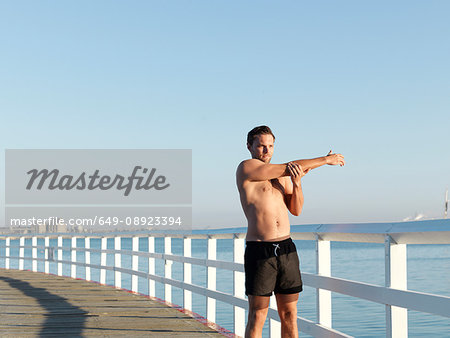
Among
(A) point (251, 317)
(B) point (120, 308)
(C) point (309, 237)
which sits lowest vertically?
(B) point (120, 308)

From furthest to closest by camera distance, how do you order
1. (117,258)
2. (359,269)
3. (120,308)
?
1. (359,269)
2. (117,258)
3. (120,308)

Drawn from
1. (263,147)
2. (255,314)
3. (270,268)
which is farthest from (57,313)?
(263,147)

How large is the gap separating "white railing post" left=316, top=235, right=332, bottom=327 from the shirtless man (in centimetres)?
65

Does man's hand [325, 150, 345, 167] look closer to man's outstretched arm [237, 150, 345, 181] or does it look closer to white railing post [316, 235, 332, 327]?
man's outstretched arm [237, 150, 345, 181]

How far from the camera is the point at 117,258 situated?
49.0 ft

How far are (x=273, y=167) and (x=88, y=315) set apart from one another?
18.9ft

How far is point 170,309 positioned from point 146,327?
5.98 feet

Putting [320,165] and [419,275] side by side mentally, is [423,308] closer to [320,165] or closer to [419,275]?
[320,165]

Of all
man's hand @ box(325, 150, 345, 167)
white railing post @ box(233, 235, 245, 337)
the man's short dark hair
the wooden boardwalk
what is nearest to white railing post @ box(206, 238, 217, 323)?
the wooden boardwalk

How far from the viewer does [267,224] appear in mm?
4816

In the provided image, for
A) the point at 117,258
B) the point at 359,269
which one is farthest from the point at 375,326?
the point at 359,269

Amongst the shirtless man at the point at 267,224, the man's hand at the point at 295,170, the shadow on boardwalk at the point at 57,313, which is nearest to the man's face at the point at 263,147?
the shirtless man at the point at 267,224

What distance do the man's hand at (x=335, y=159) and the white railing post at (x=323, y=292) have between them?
1.03m

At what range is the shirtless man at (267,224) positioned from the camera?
476 cm
